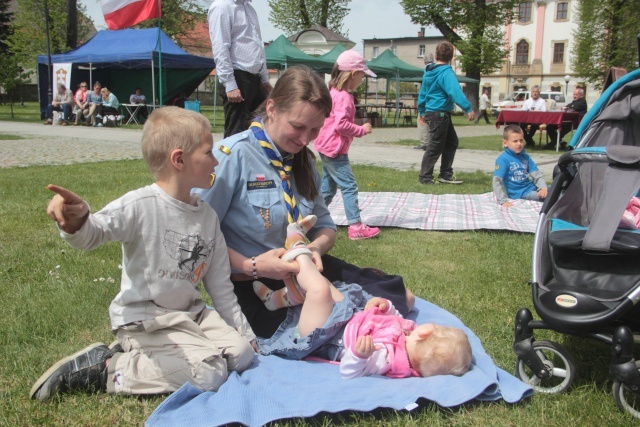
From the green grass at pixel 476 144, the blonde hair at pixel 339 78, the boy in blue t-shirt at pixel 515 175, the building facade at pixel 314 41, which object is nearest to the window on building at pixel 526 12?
the building facade at pixel 314 41

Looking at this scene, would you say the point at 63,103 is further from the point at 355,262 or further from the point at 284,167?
the point at 284,167

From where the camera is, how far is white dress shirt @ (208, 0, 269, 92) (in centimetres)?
549

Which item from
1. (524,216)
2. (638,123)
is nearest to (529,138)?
(524,216)

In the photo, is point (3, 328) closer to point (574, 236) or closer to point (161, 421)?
point (161, 421)

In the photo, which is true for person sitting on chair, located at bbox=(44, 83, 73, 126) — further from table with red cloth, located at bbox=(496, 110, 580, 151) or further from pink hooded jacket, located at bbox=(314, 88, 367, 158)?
pink hooded jacket, located at bbox=(314, 88, 367, 158)

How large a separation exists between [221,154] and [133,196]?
524mm

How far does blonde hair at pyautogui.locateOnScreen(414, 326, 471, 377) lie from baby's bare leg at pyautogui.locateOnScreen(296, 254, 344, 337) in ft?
1.48

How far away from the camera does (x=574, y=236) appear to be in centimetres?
274

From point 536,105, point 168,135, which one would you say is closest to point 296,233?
point 168,135

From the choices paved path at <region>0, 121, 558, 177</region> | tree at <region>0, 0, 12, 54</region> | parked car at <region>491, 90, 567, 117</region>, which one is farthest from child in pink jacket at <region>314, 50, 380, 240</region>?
tree at <region>0, 0, 12, 54</region>

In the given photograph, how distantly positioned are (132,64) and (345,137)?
19.5 m

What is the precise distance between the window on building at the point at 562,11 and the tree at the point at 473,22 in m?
29.0

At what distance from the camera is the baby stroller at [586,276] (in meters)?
2.30

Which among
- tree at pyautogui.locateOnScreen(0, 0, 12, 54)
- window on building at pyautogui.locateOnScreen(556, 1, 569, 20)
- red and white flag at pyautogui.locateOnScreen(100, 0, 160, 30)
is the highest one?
window on building at pyautogui.locateOnScreen(556, 1, 569, 20)
